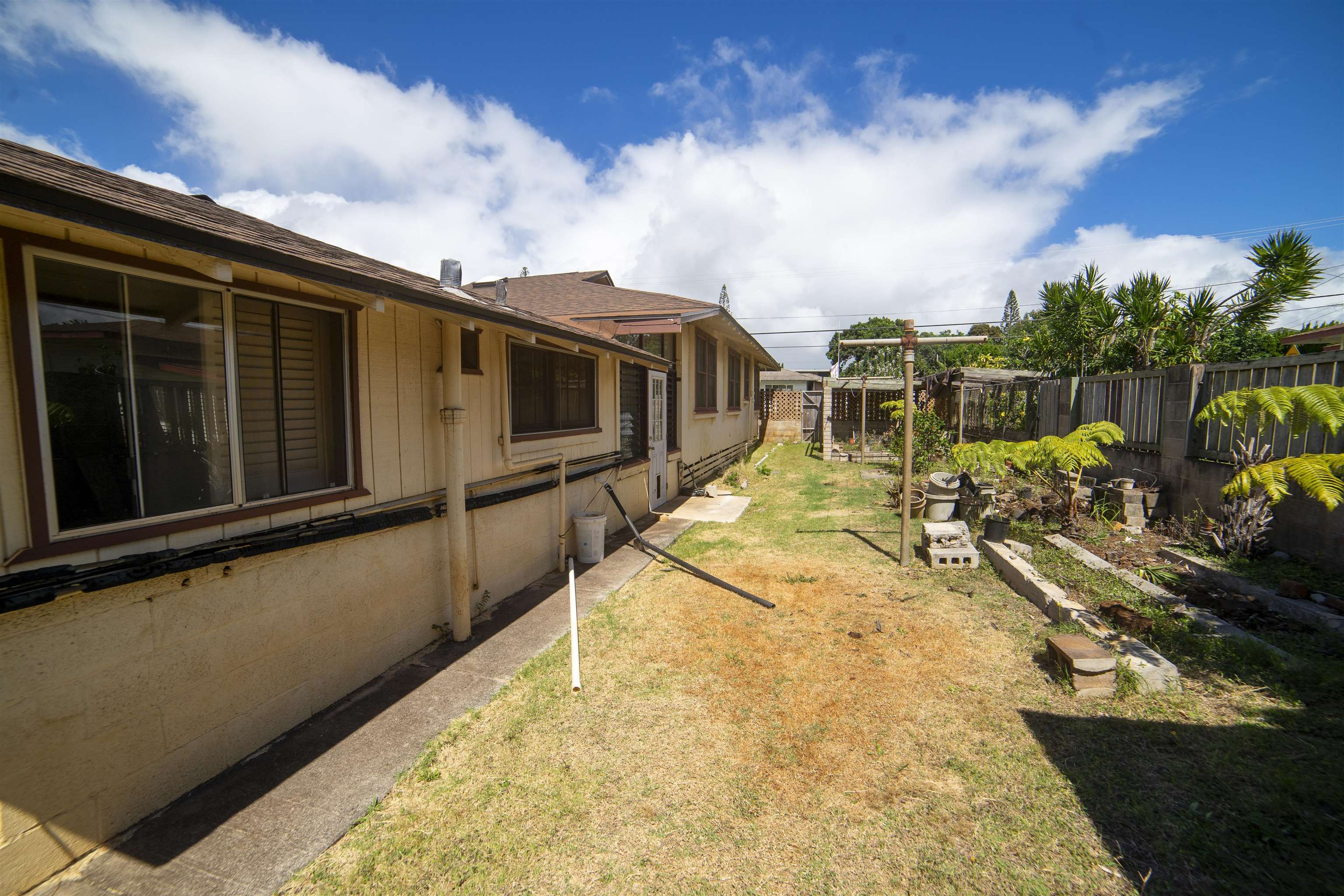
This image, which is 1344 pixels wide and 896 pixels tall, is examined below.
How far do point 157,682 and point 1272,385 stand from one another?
9599 mm

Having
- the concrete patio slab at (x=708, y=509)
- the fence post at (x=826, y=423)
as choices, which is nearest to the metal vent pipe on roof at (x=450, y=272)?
the concrete patio slab at (x=708, y=509)

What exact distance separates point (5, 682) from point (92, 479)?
2.79 ft

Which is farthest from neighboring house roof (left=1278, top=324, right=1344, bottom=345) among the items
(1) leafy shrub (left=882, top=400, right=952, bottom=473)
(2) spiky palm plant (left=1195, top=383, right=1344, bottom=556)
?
(2) spiky palm plant (left=1195, top=383, right=1344, bottom=556)

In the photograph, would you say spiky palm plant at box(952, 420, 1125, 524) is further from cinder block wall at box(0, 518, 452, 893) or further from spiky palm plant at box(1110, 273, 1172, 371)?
cinder block wall at box(0, 518, 452, 893)

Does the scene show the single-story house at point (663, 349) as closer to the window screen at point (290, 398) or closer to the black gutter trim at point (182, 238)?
the window screen at point (290, 398)

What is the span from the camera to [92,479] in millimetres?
2496

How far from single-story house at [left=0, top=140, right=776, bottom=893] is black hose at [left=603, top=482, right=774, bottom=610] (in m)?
2.43

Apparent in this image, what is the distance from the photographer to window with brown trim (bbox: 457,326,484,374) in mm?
4898

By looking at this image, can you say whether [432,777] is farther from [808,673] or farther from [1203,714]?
[1203,714]

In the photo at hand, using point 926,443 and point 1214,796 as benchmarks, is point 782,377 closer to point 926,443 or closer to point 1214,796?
point 926,443

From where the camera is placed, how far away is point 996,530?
6.77 m

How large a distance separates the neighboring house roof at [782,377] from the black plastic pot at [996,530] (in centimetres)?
1817

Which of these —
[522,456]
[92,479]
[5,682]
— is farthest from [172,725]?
[522,456]

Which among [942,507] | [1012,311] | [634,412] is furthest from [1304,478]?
[1012,311]
